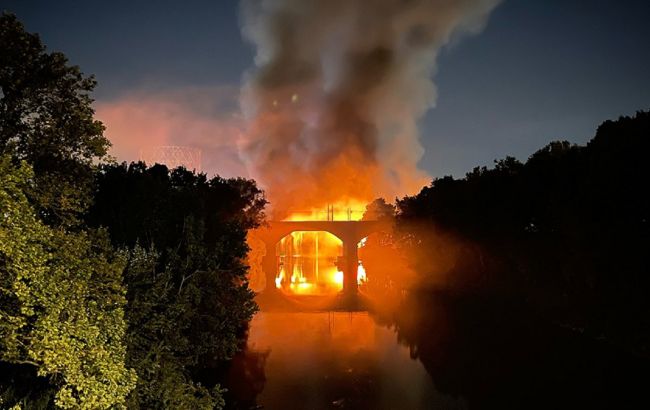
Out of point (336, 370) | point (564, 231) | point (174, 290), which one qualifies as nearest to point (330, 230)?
point (564, 231)

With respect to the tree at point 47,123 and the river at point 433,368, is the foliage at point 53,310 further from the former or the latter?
the river at point 433,368

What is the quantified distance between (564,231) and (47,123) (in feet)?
148

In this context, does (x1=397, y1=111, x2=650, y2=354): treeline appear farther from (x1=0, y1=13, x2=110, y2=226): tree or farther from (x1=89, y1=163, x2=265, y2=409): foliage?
(x1=0, y1=13, x2=110, y2=226): tree

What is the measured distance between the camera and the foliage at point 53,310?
10.7 metres

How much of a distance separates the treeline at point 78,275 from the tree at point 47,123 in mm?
34

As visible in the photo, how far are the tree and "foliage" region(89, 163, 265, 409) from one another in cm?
278

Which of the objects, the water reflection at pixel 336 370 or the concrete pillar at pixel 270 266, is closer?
the water reflection at pixel 336 370

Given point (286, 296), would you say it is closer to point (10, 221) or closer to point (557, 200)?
point (557, 200)

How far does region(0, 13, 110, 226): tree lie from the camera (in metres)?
14.0

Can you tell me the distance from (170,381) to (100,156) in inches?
357

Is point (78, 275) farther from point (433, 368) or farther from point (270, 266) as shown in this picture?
point (270, 266)

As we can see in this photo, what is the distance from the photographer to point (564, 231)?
4478 cm

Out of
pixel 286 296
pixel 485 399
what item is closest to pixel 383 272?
pixel 286 296

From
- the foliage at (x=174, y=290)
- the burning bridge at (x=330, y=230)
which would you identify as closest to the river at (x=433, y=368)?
the foliage at (x=174, y=290)
